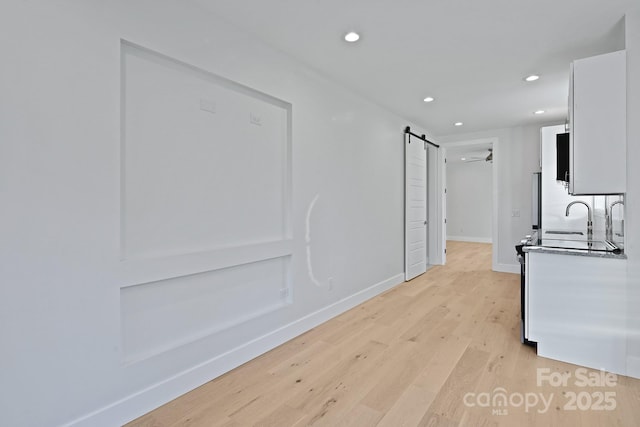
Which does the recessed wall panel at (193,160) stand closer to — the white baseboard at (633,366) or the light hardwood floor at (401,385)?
the light hardwood floor at (401,385)

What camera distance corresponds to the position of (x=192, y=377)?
2180mm

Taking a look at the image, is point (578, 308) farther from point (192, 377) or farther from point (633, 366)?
point (192, 377)

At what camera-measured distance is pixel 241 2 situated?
87.0 inches

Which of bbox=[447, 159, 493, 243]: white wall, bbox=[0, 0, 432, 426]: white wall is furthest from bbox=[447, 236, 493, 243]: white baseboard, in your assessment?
bbox=[0, 0, 432, 426]: white wall

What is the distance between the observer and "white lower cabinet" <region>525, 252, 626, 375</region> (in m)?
2.39

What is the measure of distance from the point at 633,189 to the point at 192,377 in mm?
3330

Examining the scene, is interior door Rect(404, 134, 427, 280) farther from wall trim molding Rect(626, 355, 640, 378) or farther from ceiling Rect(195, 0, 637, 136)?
wall trim molding Rect(626, 355, 640, 378)

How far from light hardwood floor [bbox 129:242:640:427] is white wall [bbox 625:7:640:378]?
300 millimetres

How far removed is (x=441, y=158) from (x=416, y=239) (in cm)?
204

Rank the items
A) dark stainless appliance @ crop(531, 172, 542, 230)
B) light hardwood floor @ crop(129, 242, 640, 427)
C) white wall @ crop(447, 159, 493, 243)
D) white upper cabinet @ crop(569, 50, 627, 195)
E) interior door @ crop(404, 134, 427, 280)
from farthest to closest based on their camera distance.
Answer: white wall @ crop(447, 159, 493, 243) < dark stainless appliance @ crop(531, 172, 542, 230) < interior door @ crop(404, 134, 427, 280) < white upper cabinet @ crop(569, 50, 627, 195) < light hardwood floor @ crop(129, 242, 640, 427)

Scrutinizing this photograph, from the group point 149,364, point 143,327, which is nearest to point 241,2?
point 143,327

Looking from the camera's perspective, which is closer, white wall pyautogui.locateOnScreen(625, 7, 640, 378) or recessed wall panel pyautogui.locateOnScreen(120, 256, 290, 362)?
recessed wall panel pyautogui.locateOnScreen(120, 256, 290, 362)

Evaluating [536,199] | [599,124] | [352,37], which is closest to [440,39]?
[352,37]

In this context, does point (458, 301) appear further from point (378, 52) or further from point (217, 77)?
point (217, 77)
